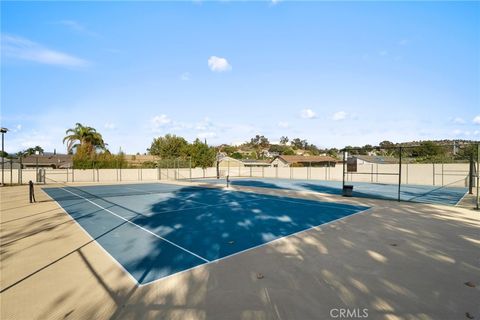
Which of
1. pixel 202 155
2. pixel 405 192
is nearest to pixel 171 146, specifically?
pixel 202 155

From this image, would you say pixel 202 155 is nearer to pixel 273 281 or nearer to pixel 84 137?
pixel 84 137

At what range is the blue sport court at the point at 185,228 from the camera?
643 cm

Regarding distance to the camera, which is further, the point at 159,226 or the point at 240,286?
the point at 159,226

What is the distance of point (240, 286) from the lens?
4988 mm

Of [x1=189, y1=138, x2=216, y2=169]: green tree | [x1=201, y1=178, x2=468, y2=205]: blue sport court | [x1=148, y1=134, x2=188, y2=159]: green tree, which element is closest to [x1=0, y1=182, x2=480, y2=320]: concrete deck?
[x1=201, y1=178, x2=468, y2=205]: blue sport court

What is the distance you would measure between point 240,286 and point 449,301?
3399 mm

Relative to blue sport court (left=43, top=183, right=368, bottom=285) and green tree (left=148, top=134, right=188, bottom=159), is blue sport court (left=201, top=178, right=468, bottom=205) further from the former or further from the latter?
green tree (left=148, top=134, right=188, bottom=159)

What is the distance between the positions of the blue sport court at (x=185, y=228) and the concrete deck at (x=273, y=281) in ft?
1.59

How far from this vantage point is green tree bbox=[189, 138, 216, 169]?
51.1 m

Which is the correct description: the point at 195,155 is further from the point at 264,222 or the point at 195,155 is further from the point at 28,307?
the point at 28,307

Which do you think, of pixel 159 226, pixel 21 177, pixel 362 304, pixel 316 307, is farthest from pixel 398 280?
pixel 21 177

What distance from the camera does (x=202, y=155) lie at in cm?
5175

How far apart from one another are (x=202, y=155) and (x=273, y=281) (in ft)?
155

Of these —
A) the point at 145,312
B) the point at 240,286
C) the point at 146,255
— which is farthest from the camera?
the point at 146,255
